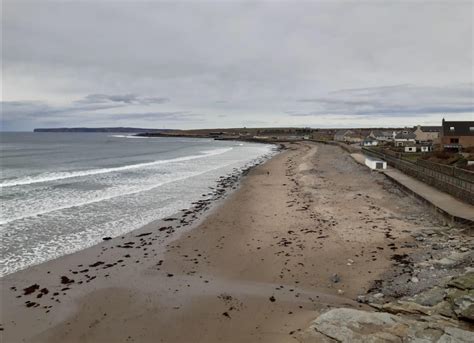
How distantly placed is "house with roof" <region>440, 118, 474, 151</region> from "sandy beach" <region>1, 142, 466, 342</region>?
35053mm

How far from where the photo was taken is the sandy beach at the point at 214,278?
755cm

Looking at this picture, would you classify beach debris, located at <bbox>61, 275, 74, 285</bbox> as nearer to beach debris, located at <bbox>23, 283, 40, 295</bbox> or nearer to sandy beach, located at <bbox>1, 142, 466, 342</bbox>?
sandy beach, located at <bbox>1, 142, 466, 342</bbox>

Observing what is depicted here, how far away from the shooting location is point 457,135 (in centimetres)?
4741

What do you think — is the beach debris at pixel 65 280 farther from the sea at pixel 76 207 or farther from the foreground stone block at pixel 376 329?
the foreground stone block at pixel 376 329

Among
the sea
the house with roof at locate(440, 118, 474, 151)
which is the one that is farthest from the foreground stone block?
the house with roof at locate(440, 118, 474, 151)

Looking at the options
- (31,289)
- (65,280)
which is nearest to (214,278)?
(65,280)

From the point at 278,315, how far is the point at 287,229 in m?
6.89

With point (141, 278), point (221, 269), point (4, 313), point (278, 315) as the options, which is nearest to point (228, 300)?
point (278, 315)

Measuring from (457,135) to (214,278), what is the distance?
155 ft

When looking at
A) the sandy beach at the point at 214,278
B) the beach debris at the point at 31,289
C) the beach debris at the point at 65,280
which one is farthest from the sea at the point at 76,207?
the beach debris at the point at 65,280

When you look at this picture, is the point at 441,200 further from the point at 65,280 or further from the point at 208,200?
the point at 65,280

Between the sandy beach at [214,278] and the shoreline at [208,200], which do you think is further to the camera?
the shoreline at [208,200]

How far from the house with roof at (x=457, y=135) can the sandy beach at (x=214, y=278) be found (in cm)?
3505

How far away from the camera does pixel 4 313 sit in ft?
27.5
